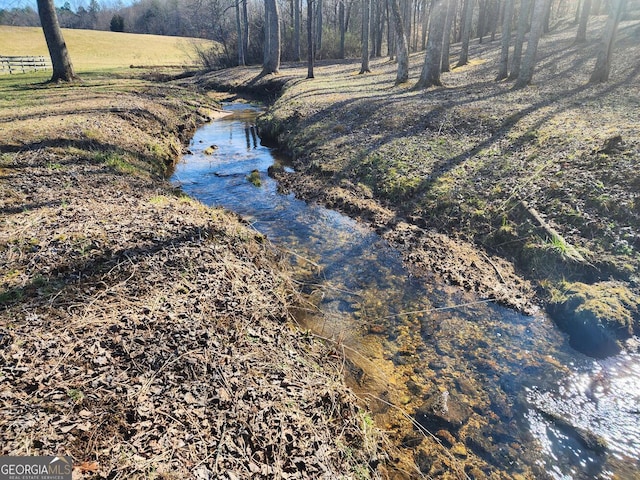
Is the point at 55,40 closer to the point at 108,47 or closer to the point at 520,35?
the point at 520,35

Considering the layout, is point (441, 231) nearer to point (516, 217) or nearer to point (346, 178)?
point (516, 217)

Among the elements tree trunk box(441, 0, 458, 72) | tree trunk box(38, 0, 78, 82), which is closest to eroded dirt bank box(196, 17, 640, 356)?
tree trunk box(441, 0, 458, 72)

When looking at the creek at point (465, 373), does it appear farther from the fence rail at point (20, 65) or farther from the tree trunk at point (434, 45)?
the fence rail at point (20, 65)

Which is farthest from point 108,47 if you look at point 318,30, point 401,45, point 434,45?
point 434,45

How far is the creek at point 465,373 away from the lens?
151 inches

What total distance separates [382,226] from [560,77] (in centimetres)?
1418

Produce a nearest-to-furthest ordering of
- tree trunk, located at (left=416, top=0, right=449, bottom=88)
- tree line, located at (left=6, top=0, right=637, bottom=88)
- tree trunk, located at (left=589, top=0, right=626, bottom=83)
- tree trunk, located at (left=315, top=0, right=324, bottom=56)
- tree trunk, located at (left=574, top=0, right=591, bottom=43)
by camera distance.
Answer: tree trunk, located at (left=589, top=0, right=626, bottom=83)
tree trunk, located at (left=416, top=0, right=449, bottom=88)
tree line, located at (left=6, top=0, right=637, bottom=88)
tree trunk, located at (left=574, top=0, right=591, bottom=43)
tree trunk, located at (left=315, top=0, right=324, bottom=56)

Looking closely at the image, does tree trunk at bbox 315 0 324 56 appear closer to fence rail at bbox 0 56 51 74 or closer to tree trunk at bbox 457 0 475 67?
tree trunk at bbox 457 0 475 67

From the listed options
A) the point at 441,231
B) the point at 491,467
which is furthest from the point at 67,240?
the point at 441,231

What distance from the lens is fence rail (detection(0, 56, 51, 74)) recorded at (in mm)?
29984

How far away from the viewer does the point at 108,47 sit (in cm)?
5434

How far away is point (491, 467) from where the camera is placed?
12.1 feet

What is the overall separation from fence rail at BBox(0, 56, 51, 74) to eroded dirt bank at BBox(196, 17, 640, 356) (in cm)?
2805

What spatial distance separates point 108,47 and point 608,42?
6128 centimetres
